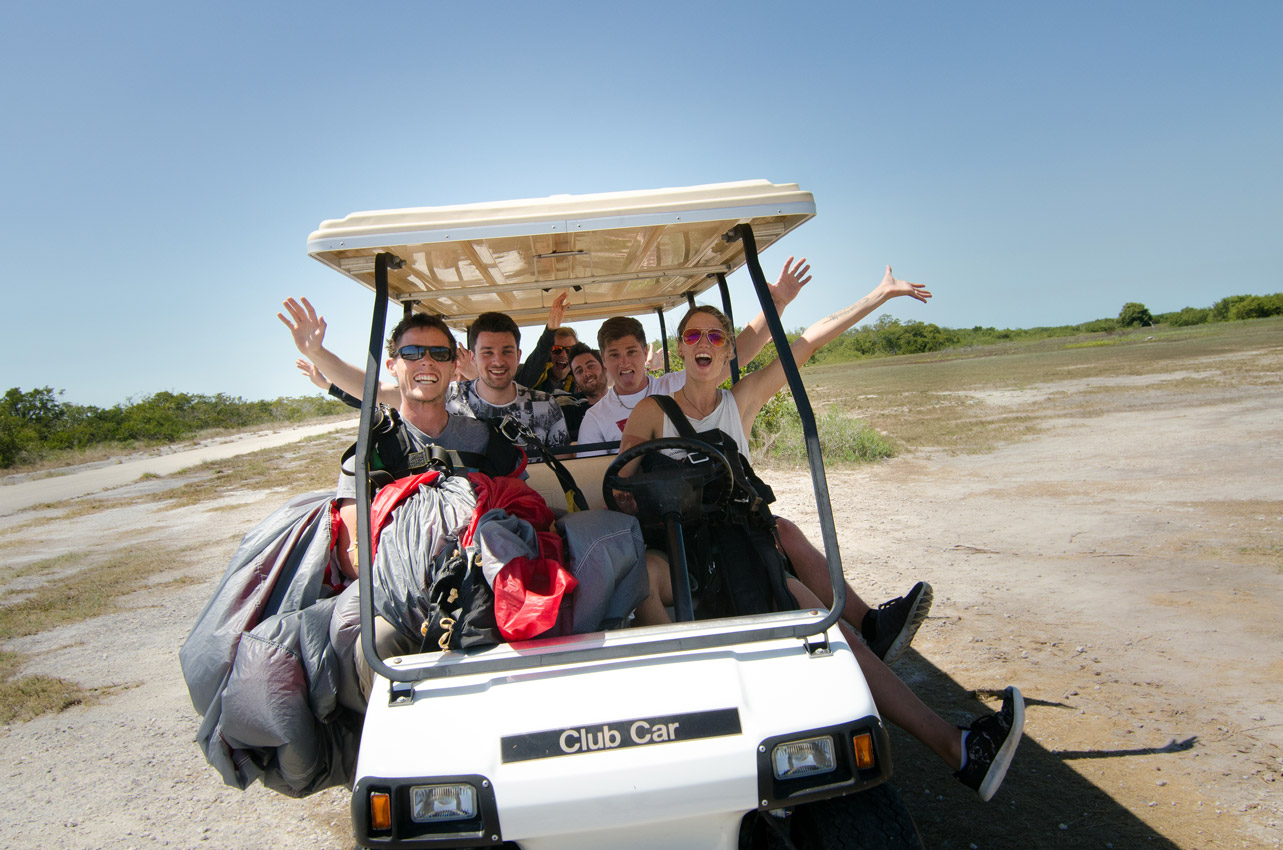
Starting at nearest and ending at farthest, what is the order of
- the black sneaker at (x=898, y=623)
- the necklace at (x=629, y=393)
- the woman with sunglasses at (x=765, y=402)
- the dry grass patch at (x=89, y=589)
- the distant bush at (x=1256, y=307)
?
the woman with sunglasses at (x=765, y=402), the black sneaker at (x=898, y=623), the necklace at (x=629, y=393), the dry grass patch at (x=89, y=589), the distant bush at (x=1256, y=307)

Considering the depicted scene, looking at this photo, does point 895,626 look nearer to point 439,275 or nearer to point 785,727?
point 785,727

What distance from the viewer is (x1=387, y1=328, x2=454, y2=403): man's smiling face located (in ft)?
9.68

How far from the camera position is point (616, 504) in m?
2.62

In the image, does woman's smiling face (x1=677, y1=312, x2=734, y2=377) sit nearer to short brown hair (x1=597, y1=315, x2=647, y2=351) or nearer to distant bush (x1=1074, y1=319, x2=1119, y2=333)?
short brown hair (x1=597, y1=315, x2=647, y2=351)

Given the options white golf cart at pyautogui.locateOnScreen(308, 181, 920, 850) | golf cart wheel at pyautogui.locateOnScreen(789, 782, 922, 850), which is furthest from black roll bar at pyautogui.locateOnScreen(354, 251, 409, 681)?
golf cart wheel at pyautogui.locateOnScreen(789, 782, 922, 850)

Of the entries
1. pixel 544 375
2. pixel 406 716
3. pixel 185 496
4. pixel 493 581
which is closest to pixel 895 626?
pixel 493 581

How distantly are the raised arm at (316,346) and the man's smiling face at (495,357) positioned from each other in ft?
2.22

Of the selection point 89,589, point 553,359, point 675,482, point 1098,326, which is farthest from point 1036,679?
point 1098,326

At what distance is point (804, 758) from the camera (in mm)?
1736

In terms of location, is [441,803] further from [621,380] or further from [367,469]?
[621,380]

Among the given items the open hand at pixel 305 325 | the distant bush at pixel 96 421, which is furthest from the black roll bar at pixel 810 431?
the distant bush at pixel 96 421

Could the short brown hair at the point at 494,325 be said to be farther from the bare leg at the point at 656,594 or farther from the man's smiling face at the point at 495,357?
the bare leg at the point at 656,594

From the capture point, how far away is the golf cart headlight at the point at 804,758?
5.61ft

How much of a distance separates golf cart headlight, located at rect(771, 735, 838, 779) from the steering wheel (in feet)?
2.66
